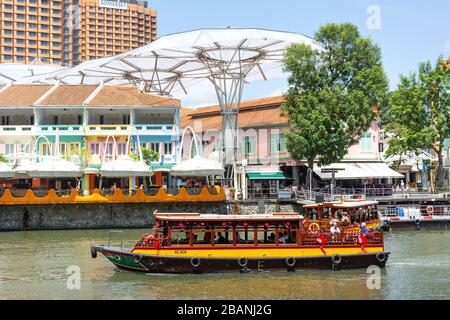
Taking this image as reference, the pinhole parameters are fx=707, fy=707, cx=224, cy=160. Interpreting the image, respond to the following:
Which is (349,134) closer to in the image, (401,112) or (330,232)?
(401,112)

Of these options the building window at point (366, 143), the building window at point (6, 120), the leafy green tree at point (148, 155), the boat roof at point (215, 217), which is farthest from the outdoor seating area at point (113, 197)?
the boat roof at point (215, 217)

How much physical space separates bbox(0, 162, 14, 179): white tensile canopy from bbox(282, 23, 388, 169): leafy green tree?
2065 centimetres

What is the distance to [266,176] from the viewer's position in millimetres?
59875

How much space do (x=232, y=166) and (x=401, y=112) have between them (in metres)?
15.4

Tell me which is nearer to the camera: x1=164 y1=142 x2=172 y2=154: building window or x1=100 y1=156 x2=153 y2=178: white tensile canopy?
x1=100 y1=156 x2=153 y2=178: white tensile canopy

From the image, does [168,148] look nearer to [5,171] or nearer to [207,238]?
[5,171]

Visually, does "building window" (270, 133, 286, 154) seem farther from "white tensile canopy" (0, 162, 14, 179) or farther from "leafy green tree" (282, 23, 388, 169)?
"white tensile canopy" (0, 162, 14, 179)

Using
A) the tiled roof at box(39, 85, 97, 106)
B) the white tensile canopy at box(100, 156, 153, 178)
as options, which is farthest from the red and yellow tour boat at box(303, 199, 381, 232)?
the tiled roof at box(39, 85, 97, 106)

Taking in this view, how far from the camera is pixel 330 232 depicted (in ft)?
96.5

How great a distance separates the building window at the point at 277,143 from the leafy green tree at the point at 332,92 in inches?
259

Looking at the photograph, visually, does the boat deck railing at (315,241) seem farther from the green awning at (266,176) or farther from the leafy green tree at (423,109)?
the green awning at (266,176)

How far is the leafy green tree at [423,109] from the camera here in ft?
176

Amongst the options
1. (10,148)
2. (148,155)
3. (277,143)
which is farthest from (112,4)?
(148,155)

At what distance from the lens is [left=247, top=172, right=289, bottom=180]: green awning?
59.4 m
